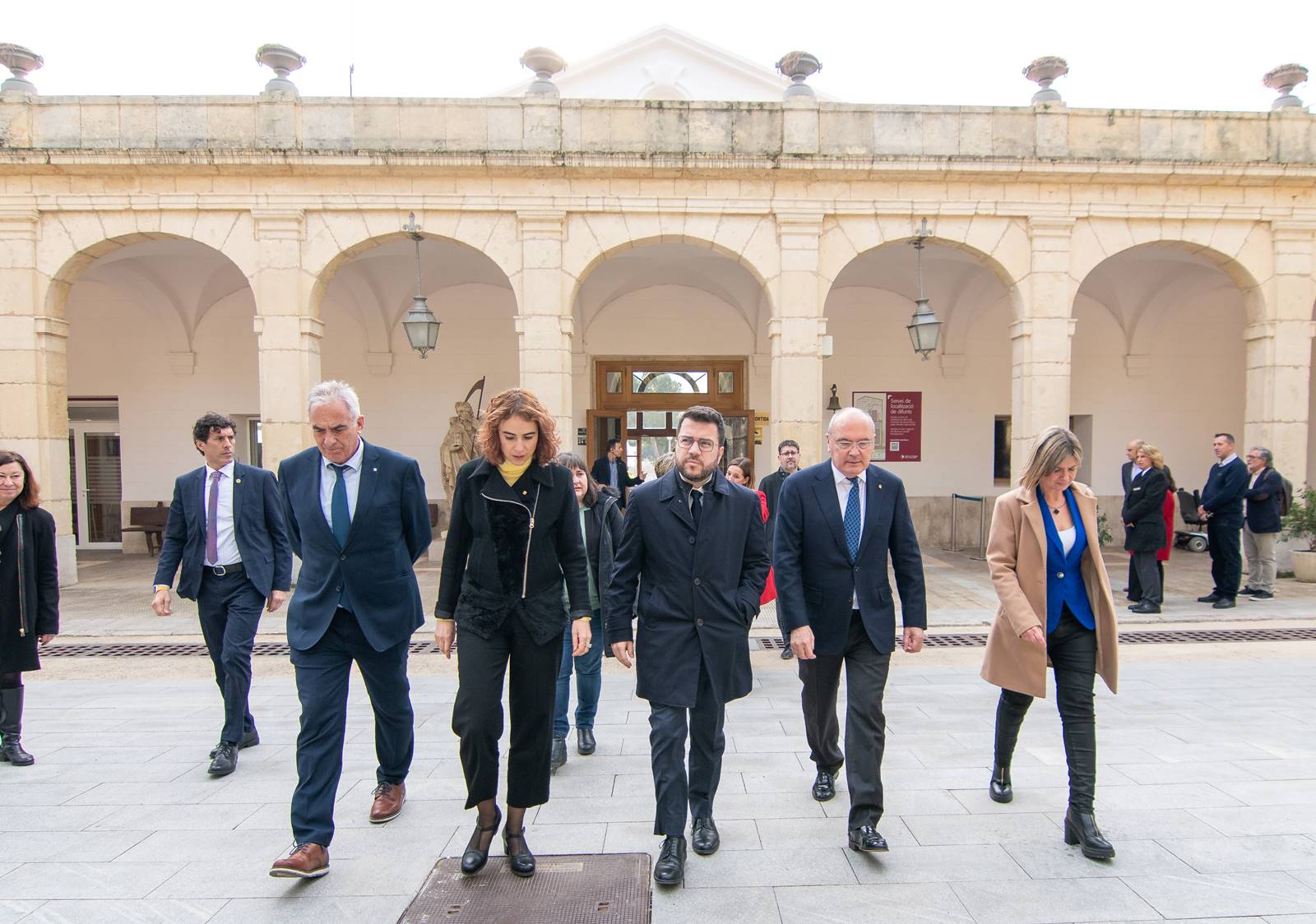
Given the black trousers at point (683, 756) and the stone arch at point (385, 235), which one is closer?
the black trousers at point (683, 756)

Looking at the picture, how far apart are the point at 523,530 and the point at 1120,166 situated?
10237mm

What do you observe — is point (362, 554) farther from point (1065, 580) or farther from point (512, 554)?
point (1065, 580)

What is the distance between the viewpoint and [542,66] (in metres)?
9.84

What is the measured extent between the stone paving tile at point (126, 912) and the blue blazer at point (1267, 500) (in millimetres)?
9726

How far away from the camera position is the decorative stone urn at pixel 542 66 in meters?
9.75

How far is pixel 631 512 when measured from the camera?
314cm

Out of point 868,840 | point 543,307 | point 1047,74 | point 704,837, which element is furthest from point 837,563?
point 1047,74

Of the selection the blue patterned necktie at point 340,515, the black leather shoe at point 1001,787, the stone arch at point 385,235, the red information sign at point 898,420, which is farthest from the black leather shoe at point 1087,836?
the red information sign at point 898,420

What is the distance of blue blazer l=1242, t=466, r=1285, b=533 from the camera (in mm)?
8195

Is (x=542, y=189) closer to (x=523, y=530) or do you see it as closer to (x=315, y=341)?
(x=315, y=341)

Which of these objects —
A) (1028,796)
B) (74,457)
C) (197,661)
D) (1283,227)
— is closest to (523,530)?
(1028,796)

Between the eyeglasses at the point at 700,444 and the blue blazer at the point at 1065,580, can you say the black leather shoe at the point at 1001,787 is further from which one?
the eyeglasses at the point at 700,444

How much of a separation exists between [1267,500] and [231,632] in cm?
992

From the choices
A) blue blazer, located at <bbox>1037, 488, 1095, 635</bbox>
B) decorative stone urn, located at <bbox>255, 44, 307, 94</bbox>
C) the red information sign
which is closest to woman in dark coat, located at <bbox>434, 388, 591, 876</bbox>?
blue blazer, located at <bbox>1037, 488, 1095, 635</bbox>
